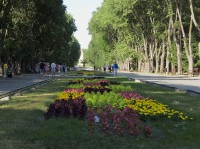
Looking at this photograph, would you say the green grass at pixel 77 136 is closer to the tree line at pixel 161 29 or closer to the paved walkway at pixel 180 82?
the paved walkway at pixel 180 82

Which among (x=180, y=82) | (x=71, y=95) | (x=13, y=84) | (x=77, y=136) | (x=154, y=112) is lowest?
(x=180, y=82)

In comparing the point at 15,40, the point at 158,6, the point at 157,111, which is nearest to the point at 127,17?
the point at 158,6

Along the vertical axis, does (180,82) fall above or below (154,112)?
below

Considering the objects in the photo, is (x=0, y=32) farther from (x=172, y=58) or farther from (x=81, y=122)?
(x=81, y=122)

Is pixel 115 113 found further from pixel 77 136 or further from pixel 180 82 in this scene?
pixel 180 82

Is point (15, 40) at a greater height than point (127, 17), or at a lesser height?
lesser

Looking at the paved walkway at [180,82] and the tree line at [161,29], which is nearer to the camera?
the paved walkway at [180,82]

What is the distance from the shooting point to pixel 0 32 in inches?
1999

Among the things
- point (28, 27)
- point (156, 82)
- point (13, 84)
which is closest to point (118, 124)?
point (13, 84)

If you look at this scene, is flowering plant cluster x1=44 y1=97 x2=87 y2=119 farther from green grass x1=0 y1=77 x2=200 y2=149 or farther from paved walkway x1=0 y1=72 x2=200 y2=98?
paved walkway x1=0 y1=72 x2=200 y2=98

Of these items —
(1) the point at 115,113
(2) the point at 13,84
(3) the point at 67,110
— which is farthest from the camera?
(2) the point at 13,84

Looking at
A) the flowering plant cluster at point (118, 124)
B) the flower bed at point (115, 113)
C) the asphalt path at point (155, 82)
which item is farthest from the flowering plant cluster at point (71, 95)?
the asphalt path at point (155, 82)

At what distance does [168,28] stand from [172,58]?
499cm

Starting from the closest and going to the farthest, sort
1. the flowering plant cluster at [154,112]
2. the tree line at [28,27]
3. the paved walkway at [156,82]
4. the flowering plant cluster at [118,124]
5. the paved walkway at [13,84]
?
the flowering plant cluster at [118,124] → the flowering plant cluster at [154,112] → the paved walkway at [13,84] → the paved walkway at [156,82] → the tree line at [28,27]
